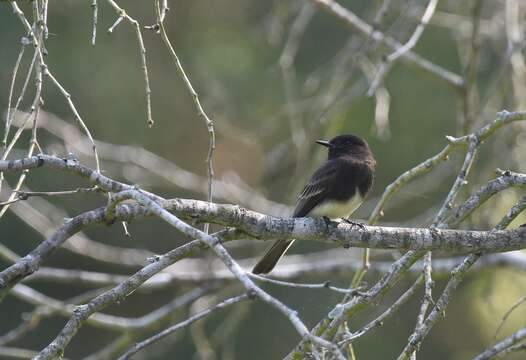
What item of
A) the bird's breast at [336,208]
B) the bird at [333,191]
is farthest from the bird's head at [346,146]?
the bird's breast at [336,208]

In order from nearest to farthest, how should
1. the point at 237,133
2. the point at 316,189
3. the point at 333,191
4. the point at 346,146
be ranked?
the point at 333,191 → the point at 316,189 → the point at 346,146 → the point at 237,133

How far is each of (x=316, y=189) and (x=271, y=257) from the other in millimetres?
557

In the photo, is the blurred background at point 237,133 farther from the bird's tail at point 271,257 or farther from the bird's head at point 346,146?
the bird's tail at point 271,257

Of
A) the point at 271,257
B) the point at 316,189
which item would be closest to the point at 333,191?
the point at 316,189

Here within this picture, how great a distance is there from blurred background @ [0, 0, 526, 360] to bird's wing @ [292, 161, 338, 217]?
660mm

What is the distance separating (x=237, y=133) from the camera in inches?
241

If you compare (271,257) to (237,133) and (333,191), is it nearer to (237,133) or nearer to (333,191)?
(333,191)

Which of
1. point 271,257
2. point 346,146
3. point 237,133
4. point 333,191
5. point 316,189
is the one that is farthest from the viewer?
point 237,133

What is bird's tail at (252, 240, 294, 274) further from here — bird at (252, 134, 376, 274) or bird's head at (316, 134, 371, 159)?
bird's head at (316, 134, 371, 159)

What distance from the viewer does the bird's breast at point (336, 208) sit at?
4754 mm

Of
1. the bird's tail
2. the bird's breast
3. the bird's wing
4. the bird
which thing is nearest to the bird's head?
the bird

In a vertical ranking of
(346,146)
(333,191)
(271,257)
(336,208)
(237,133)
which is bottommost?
(271,257)

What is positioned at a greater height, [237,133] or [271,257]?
[237,133]

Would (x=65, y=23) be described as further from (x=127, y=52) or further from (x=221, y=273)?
(x=221, y=273)
